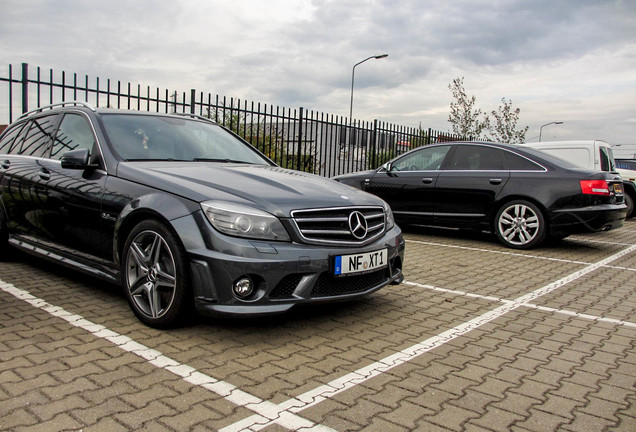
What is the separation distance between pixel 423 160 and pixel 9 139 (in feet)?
20.1

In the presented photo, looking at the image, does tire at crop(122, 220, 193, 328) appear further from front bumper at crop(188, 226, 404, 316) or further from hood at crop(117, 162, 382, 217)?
hood at crop(117, 162, 382, 217)

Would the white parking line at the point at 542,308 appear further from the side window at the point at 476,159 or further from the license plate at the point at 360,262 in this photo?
the side window at the point at 476,159

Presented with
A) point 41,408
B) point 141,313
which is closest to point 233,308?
point 141,313

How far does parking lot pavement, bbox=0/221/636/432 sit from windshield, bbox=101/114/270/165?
124 centimetres

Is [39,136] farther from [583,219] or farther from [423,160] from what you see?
[583,219]

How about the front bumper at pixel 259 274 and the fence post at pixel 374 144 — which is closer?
the front bumper at pixel 259 274

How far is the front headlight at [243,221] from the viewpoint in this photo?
3.49m

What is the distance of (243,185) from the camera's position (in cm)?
392

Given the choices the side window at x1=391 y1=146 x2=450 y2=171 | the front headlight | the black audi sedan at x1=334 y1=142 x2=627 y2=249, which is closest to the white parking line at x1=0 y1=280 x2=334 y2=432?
the front headlight

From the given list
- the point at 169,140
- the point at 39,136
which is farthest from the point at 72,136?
the point at 169,140

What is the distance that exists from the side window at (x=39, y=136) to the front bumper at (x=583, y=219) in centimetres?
650

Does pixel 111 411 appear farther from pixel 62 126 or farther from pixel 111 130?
pixel 62 126

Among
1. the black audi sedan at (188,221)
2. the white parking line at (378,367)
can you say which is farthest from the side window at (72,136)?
the white parking line at (378,367)

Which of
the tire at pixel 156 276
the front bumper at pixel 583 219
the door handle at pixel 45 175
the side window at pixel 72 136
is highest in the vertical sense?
the side window at pixel 72 136
